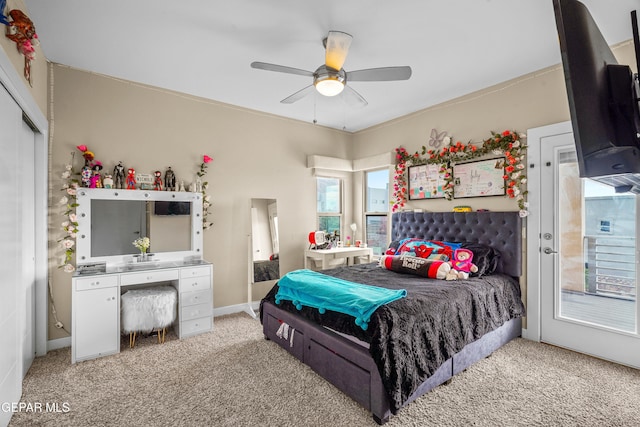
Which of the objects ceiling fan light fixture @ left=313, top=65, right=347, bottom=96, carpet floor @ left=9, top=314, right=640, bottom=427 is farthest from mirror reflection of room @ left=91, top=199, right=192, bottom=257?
ceiling fan light fixture @ left=313, top=65, right=347, bottom=96

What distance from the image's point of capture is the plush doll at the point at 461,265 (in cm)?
303

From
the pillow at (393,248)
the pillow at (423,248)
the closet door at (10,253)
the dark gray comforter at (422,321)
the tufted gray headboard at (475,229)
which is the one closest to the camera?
the closet door at (10,253)

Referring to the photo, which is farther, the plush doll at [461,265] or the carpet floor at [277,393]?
the plush doll at [461,265]

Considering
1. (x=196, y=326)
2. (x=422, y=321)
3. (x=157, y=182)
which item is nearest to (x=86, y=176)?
(x=157, y=182)

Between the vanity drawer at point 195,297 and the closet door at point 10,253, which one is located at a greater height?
the closet door at point 10,253

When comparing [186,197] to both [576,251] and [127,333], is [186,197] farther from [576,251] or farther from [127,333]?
[576,251]

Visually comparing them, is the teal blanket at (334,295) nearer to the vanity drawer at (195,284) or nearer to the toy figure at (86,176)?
the vanity drawer at (195,284)

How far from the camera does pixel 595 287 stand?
2.92 m

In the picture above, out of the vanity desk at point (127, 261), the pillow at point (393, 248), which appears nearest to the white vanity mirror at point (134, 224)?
the vanity desk at point (127, 261)

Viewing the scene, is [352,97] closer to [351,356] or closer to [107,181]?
[351,356]

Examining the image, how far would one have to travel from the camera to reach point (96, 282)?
2.87 m

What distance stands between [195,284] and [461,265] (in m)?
2.86

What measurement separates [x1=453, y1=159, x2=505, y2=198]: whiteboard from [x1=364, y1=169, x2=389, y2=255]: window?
4.08 ft

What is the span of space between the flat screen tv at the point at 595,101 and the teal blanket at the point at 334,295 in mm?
1507
